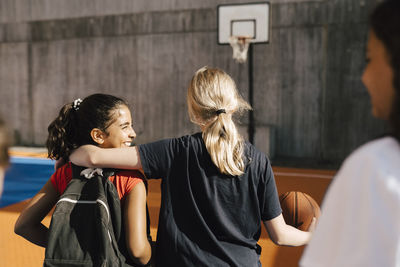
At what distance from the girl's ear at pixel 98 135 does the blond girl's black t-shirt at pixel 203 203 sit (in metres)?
0.28

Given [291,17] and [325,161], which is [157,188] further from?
[291,17]

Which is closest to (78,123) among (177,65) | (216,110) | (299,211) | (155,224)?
(216,110)

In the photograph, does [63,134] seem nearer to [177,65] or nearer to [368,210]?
[368,210]

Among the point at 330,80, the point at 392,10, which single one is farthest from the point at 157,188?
the point at 392,10

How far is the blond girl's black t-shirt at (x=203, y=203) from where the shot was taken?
64.9 inches

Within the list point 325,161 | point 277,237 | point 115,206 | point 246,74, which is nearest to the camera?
point 115,206

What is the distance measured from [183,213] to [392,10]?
1.15m

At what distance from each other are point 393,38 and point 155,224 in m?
4.21

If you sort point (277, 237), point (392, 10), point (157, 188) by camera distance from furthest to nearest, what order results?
point (157, 188), point (277, 237), point (392, 10)

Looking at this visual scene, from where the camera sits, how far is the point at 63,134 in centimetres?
184

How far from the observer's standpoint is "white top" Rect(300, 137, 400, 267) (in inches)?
29.6

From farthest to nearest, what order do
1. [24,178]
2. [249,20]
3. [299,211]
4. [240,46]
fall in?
[240,46] → [249,20] → [24,178] → [299,211]

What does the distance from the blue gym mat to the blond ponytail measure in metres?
4.47

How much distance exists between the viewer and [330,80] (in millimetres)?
9875
